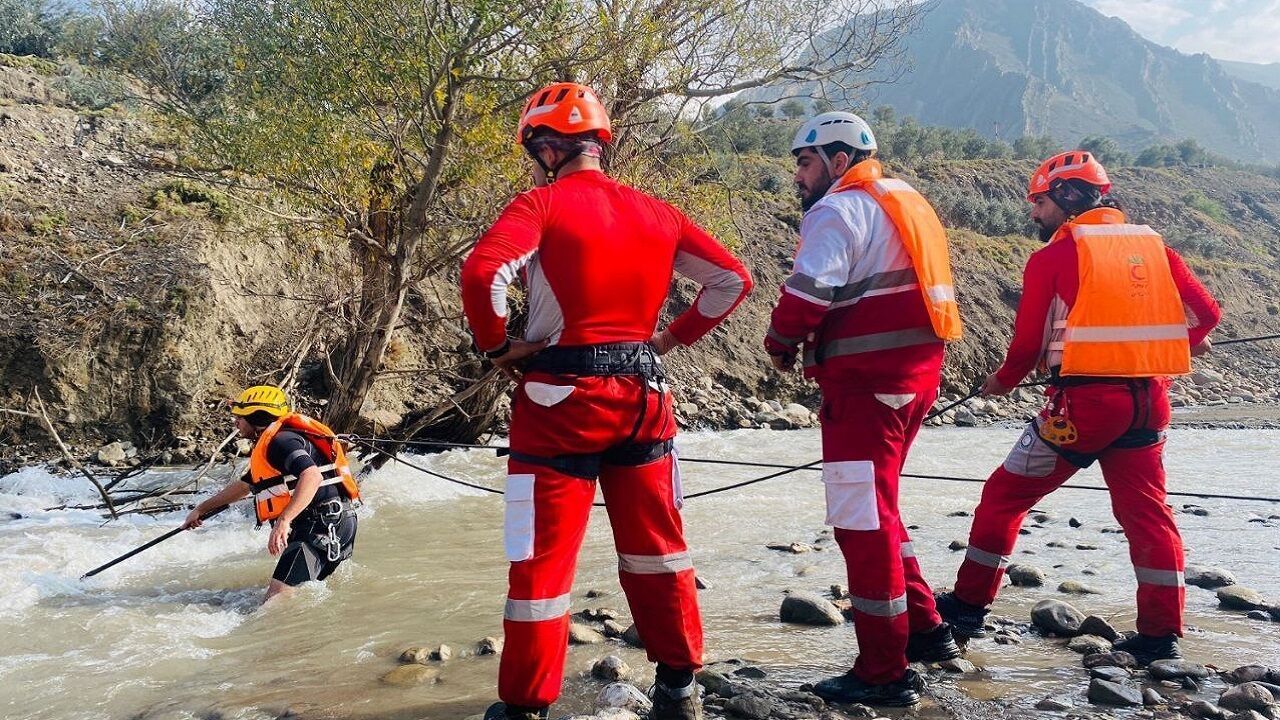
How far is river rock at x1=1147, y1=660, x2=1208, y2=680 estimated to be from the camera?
3631 mm

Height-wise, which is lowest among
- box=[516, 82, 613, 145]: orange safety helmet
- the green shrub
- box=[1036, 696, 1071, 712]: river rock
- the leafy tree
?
box=[1036, 696, 1071, 712]: river rock

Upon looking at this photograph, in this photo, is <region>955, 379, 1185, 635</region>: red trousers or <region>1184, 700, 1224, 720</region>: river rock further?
<region>955, 379, 1185, 635</region>: red trousers

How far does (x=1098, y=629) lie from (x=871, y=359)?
194 cm

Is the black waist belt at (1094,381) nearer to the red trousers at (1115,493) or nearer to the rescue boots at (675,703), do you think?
the red trousers at (1115,493)

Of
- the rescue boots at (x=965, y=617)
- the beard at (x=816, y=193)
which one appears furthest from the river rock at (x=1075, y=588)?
the beard at (x=816, y=193)

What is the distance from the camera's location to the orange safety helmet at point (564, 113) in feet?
10.6

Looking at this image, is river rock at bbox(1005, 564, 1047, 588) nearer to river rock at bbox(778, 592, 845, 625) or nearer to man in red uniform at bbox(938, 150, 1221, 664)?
man in red uniform at bbox(938, 150, 1221, 664)

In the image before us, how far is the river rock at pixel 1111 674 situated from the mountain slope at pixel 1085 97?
146530 millimetres


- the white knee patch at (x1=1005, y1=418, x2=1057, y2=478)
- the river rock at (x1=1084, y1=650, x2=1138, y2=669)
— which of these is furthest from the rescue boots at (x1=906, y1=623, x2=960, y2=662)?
the white knee patch at (x1=1005, y1=418, x2=1057, y2=478)

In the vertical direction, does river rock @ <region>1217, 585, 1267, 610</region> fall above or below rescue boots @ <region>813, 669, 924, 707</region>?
above

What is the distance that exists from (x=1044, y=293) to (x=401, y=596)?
3.85 metres

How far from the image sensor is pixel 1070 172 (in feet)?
14.4

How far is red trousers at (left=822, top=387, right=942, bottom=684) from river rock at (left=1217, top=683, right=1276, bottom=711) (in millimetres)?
1130

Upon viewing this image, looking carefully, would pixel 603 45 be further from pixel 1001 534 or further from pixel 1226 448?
pixel 1226 448
